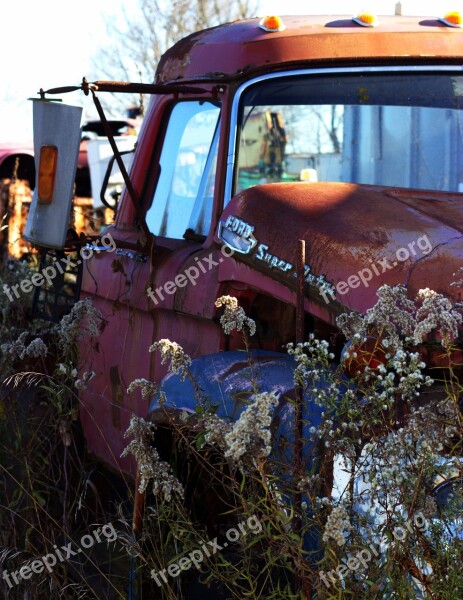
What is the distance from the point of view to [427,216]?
10.5 feet

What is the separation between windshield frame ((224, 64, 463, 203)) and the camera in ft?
12.9

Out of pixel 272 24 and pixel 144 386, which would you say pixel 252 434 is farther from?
pixel 272 24

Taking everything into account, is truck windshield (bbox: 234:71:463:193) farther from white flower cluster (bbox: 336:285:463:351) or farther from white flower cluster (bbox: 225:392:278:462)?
white flower cluster (bbox: 225:392:278:462)

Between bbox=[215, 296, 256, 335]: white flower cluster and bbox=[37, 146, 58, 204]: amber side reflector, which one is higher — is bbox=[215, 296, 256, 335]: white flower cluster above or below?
below

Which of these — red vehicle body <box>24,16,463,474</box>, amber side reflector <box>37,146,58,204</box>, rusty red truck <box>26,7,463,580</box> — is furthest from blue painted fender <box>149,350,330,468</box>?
amber side reflector <box>37,146,58,204</box>

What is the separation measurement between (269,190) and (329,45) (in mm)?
769

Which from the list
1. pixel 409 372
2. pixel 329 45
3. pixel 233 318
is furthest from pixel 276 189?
pixel 409 372

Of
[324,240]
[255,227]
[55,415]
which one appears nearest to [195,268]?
[255,227]

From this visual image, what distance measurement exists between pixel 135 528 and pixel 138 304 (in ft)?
3.65

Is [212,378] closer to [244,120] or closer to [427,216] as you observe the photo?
[427,216]
